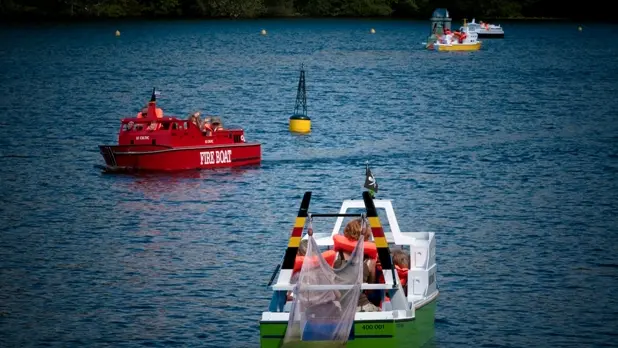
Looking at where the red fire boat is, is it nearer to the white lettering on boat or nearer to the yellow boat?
the white lettering on boat

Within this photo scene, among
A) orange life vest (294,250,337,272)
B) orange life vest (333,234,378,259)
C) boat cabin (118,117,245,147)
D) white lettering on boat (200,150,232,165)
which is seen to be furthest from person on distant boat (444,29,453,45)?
orange life vest (294,250,337,272)

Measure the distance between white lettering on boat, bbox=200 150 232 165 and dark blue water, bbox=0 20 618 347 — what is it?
574 mm

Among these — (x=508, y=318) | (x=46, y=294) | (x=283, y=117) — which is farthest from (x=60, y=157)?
(x=508, y=318)

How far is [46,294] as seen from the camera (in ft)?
123

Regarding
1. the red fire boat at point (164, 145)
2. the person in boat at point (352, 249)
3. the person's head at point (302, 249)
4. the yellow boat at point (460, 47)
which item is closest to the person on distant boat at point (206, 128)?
the red fire boat at point (164, 145)

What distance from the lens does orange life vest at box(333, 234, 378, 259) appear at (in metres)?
27.4

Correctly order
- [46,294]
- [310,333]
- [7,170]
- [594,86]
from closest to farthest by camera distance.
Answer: [310,333]
[46,294]
[7,170]
[594,86]

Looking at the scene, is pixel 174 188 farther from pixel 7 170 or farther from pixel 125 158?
pixel 7 170

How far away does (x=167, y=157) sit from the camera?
57.7m

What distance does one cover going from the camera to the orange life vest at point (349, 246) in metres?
27.4

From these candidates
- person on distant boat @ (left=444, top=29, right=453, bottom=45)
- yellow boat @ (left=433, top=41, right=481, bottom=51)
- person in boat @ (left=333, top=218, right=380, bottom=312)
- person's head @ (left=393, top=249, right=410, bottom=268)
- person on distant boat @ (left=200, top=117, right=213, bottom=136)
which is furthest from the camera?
yellow boat @ (left=433, top=41, right=481, bottom=51)

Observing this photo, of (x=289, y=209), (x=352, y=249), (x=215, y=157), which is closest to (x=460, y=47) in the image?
(x=215, y=157)

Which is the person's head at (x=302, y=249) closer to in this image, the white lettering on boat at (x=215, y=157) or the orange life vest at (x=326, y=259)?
the orange life vest at (x=326, y=259)

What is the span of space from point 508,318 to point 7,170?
33.7 m
